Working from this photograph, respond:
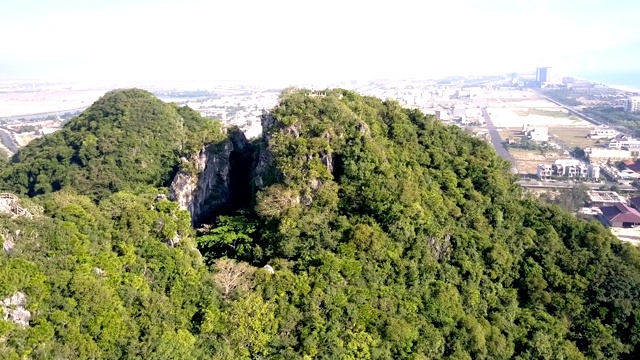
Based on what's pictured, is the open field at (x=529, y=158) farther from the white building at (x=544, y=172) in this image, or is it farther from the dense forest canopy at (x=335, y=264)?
the dense forest canopy at (x=335, y=264)

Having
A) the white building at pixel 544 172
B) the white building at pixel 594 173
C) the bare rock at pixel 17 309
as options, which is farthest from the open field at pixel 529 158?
the bare rock at pixel 17 309

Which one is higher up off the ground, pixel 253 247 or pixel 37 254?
pixel 37 254

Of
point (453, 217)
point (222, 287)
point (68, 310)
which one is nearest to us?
point (68, 310)

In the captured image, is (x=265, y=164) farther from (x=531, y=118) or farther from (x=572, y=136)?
(x=531, y=118)

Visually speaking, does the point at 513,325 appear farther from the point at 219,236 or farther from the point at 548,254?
the point at 219,236

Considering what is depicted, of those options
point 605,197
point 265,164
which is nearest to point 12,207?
point 265,164

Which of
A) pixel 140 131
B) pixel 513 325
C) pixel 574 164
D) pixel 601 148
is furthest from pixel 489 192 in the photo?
pixel 601 148
